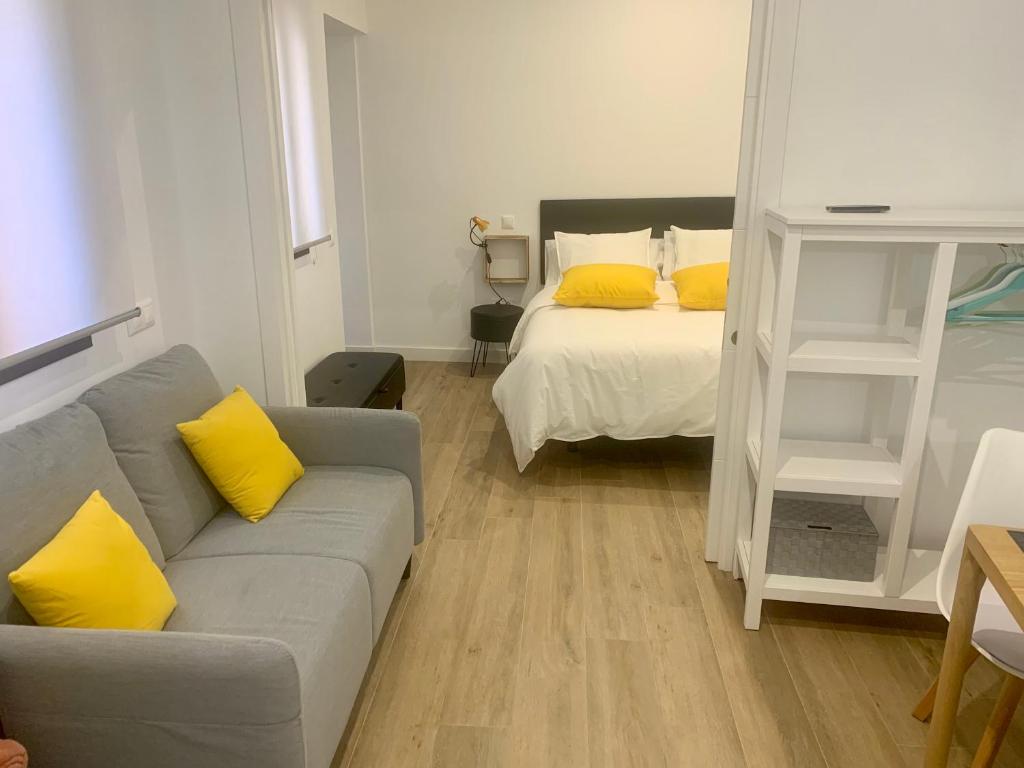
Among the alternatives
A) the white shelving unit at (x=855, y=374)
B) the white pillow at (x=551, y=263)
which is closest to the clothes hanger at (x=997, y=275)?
the white shelving unit at (x=855, y=374)

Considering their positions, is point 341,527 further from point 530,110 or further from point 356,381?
point 530,110

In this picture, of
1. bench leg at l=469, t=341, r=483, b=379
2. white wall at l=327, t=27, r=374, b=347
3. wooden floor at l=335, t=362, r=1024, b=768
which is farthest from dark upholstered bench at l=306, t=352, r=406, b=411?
white wall at l=327, t=27, r=374, b=347

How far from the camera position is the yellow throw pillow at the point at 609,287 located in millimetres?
3992

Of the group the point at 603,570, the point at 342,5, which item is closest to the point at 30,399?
the point at 603,570

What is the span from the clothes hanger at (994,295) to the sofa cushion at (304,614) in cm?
182

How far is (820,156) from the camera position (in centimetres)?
223

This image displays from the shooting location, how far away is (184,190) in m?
2.57

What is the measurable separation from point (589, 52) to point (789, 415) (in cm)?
321

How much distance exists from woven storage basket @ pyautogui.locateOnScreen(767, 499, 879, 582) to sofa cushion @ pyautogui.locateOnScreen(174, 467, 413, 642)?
120 cm

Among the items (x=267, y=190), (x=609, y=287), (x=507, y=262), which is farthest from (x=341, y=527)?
(x=507, y=262)

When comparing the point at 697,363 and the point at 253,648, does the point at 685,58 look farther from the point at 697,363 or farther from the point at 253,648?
the point at 253,648

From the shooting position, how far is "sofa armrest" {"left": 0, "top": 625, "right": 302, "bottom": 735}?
132 cm

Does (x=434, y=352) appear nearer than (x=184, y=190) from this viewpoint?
No

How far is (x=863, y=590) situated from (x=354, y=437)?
1.71 metres
